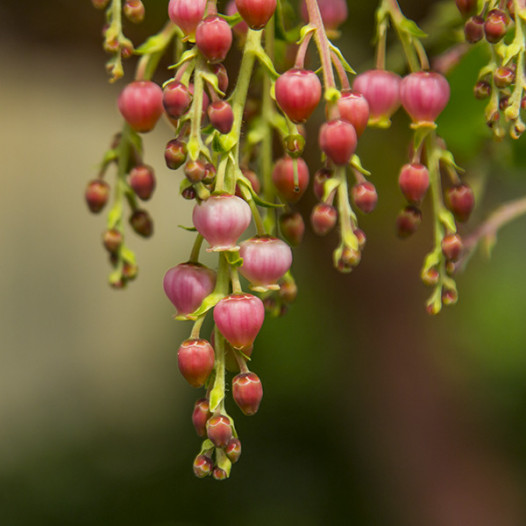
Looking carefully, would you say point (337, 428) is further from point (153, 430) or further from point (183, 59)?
point (183, 59)

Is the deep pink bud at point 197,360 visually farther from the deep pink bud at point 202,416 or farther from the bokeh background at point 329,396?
the bokeh background at point 329,396

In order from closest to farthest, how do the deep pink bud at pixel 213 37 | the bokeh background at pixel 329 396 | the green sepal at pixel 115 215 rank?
the deep pink bud at pixel 213 37 → the green sepal at pixel 115 215 → the bokeh background at pixel 329 396

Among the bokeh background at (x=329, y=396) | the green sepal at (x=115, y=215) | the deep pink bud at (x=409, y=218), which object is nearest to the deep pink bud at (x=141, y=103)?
the green sepal at (x=115, y=215)

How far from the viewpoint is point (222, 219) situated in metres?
0.54

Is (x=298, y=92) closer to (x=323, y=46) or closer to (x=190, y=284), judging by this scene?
(x=323, y=46)

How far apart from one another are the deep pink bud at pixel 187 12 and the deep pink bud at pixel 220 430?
0.86 ft

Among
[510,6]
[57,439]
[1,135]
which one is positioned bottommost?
[57,439]

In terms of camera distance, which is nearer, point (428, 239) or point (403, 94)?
point (403, 94)

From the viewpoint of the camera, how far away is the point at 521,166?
1.18 m

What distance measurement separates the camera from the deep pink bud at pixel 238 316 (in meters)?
0.54

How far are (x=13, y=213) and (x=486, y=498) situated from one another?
3683mm

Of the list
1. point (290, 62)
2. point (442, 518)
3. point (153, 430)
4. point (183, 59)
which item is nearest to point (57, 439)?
point (153, 430)

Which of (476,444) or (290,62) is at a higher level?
(290,62)

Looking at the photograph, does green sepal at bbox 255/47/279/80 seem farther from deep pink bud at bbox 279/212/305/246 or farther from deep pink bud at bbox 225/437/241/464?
deep pink bud at bbox 225/437/241/464
